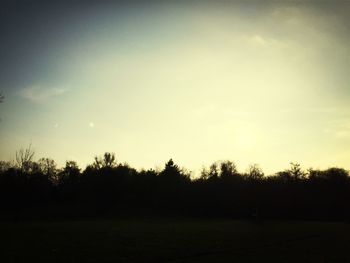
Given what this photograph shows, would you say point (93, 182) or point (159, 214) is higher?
point (93, 182)

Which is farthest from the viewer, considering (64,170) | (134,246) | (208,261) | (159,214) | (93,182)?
(64,170)

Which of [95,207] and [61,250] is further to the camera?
[95,207]

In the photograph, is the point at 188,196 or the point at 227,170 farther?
the point at 227,170

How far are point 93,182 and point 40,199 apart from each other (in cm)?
1455

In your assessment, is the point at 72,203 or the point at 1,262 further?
the point at 72,203

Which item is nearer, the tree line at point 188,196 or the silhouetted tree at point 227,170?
the tree line at point 188,196

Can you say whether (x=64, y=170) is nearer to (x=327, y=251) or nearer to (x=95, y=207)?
(x=95, y=207)

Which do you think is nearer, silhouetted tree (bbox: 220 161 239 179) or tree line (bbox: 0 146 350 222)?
tree line (bbox: 0 146 350 222)

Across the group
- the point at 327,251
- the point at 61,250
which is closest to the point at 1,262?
the point at 61,250

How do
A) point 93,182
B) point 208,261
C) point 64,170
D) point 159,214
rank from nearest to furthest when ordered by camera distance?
1. point 208,261
2. point 159,214
3. point 93,182
4. point 64,170

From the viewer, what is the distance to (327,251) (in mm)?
29938

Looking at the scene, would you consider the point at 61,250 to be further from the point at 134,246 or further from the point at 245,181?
the point at 245,181

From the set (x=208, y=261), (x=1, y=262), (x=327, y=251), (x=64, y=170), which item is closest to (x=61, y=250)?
(x=1, y=262)

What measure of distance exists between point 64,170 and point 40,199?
3168 cm
